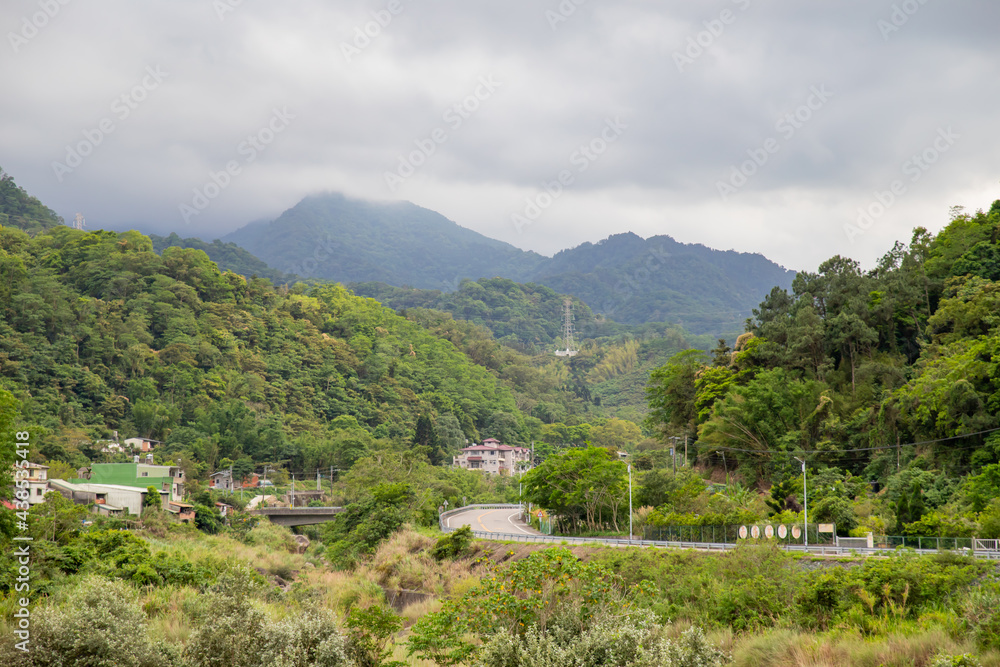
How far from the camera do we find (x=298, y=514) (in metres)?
67.1

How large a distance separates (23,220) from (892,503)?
16144 centimetres

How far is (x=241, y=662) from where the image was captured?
12672 millimetres

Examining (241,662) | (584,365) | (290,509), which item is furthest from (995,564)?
(584,365)

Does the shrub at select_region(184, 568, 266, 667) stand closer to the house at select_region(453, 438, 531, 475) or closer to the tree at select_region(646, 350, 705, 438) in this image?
the tree at select_region(646, 350, 705, 438)

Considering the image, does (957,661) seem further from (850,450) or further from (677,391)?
(677,391)

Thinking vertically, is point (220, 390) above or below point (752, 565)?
above

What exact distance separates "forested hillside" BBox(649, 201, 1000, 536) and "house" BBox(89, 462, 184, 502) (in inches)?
1599

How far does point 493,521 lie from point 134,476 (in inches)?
1164

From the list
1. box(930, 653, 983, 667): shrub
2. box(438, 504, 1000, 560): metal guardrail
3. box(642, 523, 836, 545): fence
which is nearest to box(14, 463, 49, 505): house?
box(438, 504, 1000, 560): metal guardrail

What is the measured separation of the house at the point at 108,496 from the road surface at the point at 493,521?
67.8ft

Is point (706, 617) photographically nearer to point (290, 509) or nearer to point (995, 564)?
point (995, 564)

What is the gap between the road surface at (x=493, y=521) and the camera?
47500 mm

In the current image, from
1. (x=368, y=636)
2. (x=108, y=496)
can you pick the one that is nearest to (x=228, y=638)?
(x=368, y=636)

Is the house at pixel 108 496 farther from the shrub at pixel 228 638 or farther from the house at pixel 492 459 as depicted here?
the house at pixel 492 459
